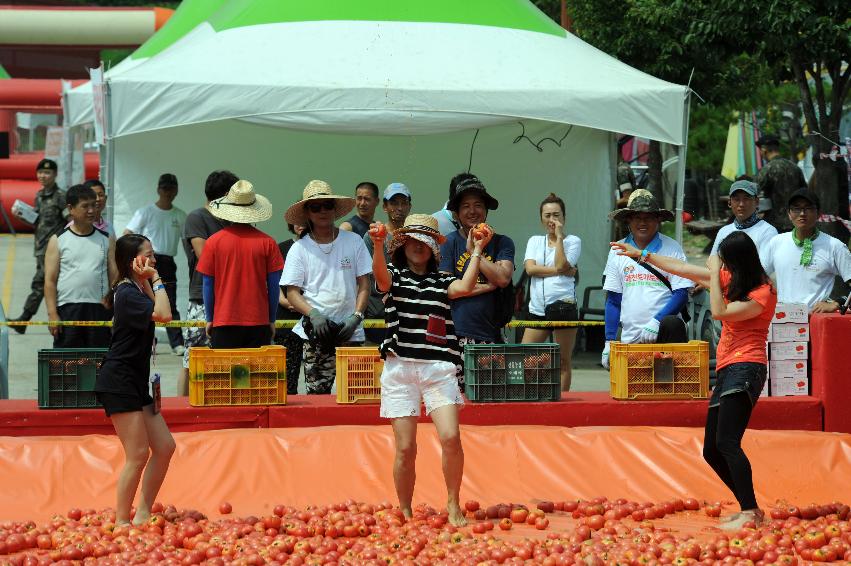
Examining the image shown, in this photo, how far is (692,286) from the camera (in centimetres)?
870

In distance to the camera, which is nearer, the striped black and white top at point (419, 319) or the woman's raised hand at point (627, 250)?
the striped black and white top at point (419, 319)

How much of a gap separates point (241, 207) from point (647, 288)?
279cm

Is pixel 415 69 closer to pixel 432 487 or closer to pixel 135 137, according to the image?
pixel 135 137

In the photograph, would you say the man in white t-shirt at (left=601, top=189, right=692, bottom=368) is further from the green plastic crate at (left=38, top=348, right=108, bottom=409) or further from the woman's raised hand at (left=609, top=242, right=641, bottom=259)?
the green plastic crate at (left=38, top=348, right=108, bottom=409)

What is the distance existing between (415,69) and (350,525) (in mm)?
5769

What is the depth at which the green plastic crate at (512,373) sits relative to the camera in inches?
331

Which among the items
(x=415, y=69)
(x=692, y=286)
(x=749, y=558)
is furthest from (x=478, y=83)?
(x=749, y=558)

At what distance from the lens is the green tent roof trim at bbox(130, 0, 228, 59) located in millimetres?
13905

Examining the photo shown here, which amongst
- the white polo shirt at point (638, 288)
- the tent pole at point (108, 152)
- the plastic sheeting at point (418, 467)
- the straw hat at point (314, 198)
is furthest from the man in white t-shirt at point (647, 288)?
the tent pole at point (108, 152)

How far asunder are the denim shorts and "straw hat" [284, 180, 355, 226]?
2.98 metres

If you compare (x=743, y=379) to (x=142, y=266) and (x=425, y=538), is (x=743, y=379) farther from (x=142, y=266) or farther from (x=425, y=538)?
(x=142, y=266)

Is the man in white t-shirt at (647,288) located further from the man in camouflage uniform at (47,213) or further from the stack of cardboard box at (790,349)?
the man in camouflage uniform at (47,213)

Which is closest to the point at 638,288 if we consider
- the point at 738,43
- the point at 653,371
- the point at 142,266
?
the point at 653,371

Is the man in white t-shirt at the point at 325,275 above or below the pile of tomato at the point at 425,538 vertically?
above
